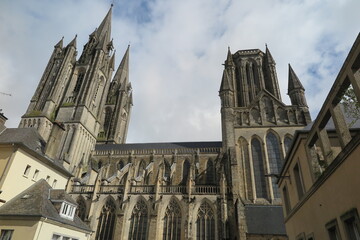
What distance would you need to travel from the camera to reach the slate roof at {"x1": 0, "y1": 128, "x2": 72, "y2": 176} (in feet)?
57.3

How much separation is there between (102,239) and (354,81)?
81.9ft

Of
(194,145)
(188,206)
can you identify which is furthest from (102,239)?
(194,145)

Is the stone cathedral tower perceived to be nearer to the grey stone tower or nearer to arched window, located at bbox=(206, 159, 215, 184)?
arched window, located at bbox=(206, 159, 215, 184)

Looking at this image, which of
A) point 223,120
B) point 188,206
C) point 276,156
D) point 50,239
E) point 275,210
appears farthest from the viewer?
point 223,120

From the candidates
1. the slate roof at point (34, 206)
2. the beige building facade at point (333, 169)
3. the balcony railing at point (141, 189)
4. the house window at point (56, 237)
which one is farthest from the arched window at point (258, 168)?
the house window at point (56, 237)

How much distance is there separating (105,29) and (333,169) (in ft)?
170

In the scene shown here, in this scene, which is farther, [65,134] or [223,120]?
[65,134]

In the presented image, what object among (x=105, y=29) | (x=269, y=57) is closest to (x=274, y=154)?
(x=269, y=57)

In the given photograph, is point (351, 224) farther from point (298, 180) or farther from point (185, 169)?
point (185, 169)

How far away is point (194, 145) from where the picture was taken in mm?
36375

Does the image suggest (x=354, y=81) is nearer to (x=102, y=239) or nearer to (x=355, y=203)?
(x=355, y=203)

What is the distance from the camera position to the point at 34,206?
46.4ft

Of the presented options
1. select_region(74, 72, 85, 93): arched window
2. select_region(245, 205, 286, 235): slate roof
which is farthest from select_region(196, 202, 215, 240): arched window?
select_region(74, 72, 85, 93): arched window

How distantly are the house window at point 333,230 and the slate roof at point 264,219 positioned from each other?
1190cm
